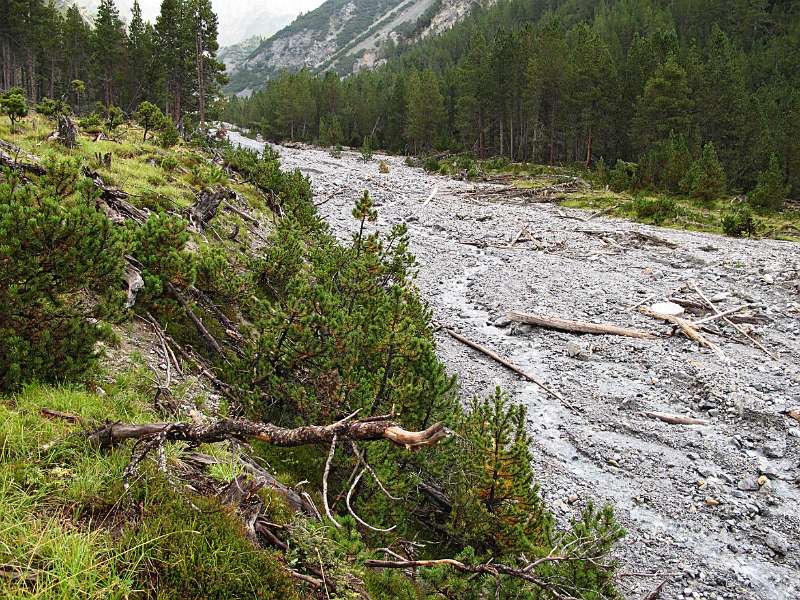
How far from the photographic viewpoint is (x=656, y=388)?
1095 centimetres

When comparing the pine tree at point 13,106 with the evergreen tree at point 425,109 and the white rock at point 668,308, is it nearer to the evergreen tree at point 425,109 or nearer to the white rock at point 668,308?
the white rock at point 668,308

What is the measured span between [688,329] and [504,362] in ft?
17.6

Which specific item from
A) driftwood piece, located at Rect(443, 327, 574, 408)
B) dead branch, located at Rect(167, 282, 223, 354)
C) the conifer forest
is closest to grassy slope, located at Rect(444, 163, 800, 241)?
the conifer forest

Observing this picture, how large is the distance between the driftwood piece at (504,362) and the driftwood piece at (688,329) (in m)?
Result: 4.62

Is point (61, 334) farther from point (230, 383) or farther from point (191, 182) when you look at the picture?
point (191, 182)

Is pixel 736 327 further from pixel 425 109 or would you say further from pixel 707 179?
pixel 425 109

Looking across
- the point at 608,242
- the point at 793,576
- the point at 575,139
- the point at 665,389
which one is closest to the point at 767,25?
the point at 575,139

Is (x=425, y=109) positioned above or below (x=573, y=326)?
above

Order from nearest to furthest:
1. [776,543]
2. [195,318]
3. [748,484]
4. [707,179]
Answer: [776,543]
[195,318]
[748,484]
[707,179]

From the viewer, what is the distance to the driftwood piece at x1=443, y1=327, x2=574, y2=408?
35.4 feet

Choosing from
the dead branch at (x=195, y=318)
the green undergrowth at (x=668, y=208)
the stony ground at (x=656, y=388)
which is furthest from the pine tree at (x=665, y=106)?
the dead branch at (x=195, y=318)

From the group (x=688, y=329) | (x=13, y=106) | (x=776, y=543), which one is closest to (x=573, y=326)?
(x=688, y=329)

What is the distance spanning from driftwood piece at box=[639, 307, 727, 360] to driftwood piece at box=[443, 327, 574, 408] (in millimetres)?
4616

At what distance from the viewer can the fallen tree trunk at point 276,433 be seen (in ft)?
9.07
